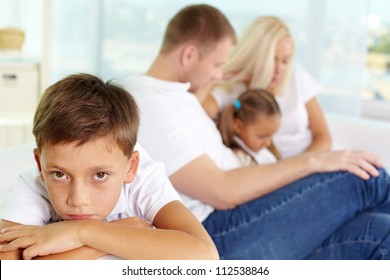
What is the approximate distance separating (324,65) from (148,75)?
4.89 ft

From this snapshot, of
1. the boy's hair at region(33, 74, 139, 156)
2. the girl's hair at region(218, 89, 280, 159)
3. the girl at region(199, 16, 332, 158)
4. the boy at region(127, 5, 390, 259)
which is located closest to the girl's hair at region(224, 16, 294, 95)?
the girl at region(199, 16, 332, 158)

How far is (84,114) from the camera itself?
1.05 m

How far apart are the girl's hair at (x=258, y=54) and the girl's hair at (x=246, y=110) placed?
4.7 inches

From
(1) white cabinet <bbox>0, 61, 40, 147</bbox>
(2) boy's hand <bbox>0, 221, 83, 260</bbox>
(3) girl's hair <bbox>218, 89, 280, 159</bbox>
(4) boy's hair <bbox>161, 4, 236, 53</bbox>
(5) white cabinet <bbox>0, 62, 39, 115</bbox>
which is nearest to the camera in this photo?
(2) boy's hand <bbox>0, 221, 83, 260</bbox>

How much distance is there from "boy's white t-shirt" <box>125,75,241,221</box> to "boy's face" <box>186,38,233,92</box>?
0.04 m

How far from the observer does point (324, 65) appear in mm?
3018

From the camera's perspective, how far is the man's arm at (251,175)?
A: 1555 millimetres

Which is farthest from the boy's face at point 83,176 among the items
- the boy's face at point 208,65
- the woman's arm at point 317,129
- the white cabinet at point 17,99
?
the white cabinet at point 17,99

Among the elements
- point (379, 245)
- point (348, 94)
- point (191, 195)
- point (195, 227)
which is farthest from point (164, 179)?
point (348, 94)

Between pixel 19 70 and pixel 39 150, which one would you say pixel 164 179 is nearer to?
pixel 39 150

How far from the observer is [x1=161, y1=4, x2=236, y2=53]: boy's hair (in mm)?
1713

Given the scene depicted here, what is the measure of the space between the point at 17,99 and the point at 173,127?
5.64 feet

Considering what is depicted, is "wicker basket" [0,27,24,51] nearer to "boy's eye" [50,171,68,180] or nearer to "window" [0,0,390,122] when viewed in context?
"window" [0,0,390,122]

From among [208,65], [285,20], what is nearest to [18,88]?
[285,20]
